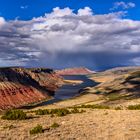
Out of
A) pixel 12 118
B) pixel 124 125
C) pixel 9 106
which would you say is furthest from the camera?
pixel 9 106

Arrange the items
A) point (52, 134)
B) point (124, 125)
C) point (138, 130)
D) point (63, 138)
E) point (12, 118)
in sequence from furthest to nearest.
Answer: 1. point (12, 118)
2. point (124, 125)
3. point (138, 130)
4. point (52, 134)
5. point (63, 138)

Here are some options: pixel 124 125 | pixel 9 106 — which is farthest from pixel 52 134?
pixel 9 106

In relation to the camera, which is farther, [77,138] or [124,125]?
[124,125]

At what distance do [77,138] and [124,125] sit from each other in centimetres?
722

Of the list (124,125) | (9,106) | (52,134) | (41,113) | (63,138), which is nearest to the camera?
(63,138)

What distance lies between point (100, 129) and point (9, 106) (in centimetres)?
17391

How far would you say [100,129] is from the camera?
2742 cm

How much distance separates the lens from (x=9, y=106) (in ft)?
644

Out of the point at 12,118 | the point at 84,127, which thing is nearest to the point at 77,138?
the point at 84,127

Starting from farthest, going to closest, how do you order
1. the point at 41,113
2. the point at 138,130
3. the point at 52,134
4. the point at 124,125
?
the point at 41,113 < the point at 124,125 < the point at 138,130 < the point at 52,134

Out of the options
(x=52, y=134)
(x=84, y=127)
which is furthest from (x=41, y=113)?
(x=52, y=134)

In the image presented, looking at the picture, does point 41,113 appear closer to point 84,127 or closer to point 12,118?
point 12,118

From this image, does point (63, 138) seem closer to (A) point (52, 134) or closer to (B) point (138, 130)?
(A) point (52, 134)

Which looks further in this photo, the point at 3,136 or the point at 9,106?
the point at 9,106
